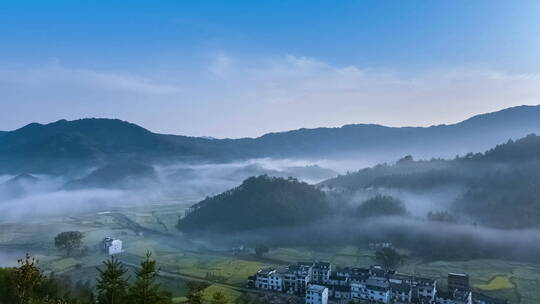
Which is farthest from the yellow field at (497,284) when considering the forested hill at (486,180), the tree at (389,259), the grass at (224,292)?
the forested hill at (486,180)

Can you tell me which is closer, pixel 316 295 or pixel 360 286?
pixel 316 295

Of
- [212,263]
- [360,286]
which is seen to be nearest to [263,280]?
[360,286]

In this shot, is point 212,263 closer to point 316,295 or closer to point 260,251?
point 260,251

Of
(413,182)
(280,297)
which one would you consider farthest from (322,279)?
(413,182)

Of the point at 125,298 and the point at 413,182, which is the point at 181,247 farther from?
the point at 413,182

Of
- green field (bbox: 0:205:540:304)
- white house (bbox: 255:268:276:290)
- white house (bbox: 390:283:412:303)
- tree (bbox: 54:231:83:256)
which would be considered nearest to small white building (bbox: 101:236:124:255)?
green field (bbox: 0:205:540:304)
